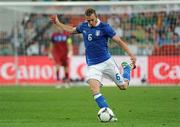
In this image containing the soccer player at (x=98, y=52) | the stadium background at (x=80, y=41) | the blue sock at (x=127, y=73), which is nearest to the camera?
the soccer player at (x=98, y=52)

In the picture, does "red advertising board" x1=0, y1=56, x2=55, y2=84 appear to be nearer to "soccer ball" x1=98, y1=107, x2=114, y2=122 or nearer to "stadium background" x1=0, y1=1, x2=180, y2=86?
"stadium background" x1=0, y1=1, x2=180, y2=86

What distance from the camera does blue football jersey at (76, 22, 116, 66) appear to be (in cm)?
1495

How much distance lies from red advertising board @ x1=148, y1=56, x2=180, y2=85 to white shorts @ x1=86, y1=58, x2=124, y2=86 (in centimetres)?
1390

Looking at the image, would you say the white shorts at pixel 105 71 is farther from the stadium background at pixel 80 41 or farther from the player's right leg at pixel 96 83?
the stadium background at pixel 80 41

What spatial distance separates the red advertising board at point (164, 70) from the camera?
29.1 metres

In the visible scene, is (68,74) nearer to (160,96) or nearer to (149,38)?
(149,38)

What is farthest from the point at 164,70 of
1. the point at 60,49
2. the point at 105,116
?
the point at 105,116

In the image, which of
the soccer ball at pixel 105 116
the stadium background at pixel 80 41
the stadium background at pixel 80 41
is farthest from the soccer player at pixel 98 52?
the stadium background at pixel 80 41

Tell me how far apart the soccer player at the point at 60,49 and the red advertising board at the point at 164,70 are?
3512 mm

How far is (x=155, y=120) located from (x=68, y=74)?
1495cm

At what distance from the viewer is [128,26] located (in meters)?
31.2

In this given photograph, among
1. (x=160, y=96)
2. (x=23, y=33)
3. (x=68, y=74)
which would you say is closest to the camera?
(x=160, y=96)

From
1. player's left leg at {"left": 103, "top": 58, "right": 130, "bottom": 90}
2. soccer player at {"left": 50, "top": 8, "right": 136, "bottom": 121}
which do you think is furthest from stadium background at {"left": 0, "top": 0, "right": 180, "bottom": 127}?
soccer player at {"left": 50, "top": 8, "right": 136, "bottom": 121}

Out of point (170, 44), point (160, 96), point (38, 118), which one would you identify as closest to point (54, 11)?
point (170, 44)
